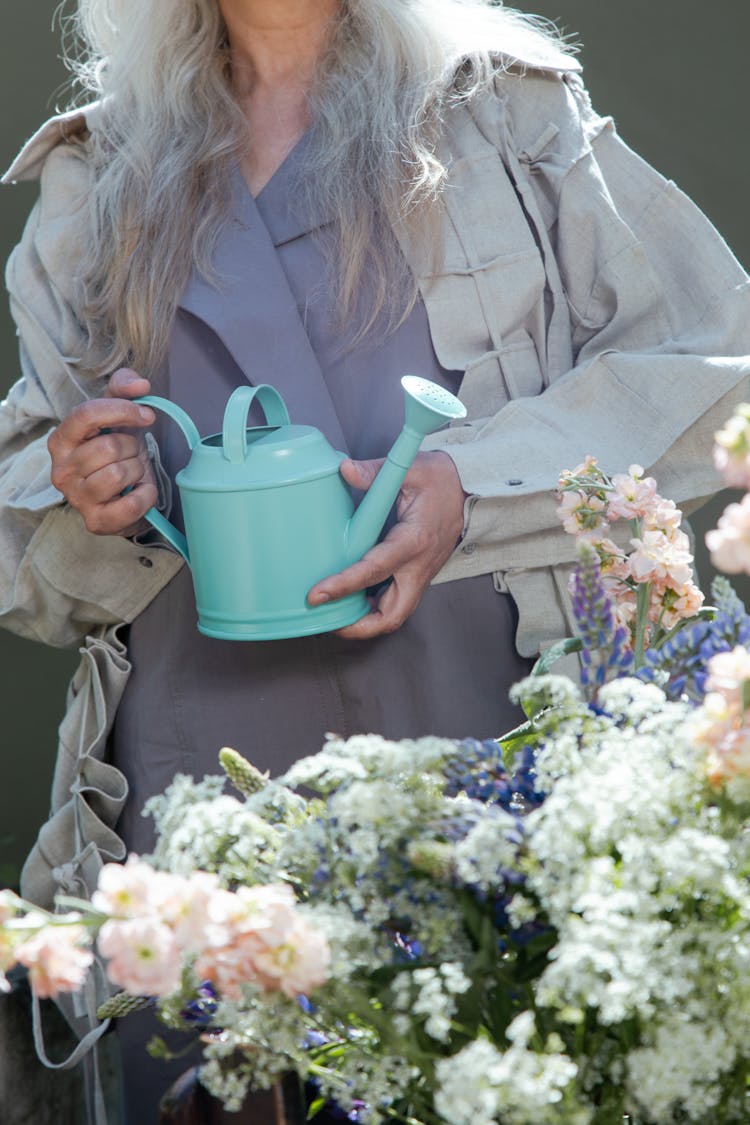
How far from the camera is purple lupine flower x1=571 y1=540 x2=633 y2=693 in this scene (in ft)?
2.50

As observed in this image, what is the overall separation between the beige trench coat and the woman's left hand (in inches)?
1.3

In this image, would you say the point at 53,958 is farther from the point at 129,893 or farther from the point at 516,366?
the point at 516,366

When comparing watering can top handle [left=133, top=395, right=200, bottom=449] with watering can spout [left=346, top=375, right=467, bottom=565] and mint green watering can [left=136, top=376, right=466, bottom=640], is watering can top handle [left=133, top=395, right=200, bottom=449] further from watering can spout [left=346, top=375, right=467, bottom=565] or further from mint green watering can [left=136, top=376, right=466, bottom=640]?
watering can spout [left=346, top=375, right=467, bottom=565]

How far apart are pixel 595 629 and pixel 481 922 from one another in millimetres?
179

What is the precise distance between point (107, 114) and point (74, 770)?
0.81 m

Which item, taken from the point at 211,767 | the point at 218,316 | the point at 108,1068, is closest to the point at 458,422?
the point at 218,316

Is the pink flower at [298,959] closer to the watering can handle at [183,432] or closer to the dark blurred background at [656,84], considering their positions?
the watering can handle at [183,432]

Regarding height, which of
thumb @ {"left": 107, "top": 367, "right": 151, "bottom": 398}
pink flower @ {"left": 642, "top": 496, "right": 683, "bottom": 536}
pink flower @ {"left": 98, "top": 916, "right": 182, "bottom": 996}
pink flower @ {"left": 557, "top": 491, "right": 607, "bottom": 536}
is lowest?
thumb @ {"left": 107, "top": 367, "right": 151, "bottom": 398}

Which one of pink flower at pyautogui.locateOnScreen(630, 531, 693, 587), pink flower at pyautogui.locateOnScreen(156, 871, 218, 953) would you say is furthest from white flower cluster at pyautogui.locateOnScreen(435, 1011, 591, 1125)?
pink flower at pyautogui.locateOnScreen(630, 531, 693, 587)

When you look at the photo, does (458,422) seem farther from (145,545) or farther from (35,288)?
(35,288)

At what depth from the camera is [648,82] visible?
108 inches

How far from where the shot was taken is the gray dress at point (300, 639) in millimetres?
1556

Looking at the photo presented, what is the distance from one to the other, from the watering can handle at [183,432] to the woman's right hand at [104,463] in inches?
0.8

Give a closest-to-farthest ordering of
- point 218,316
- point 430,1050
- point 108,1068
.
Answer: point 430,1050 → point 218,316 → point 108,1068
